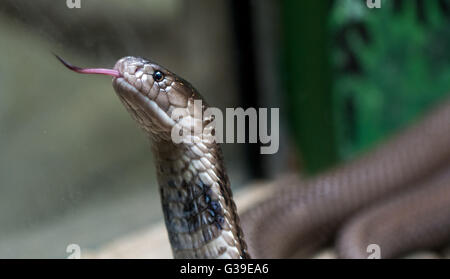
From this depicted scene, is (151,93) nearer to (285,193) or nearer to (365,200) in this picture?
(285,193)

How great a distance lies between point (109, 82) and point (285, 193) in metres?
1.12

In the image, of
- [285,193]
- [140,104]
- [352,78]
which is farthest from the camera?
[352,78]

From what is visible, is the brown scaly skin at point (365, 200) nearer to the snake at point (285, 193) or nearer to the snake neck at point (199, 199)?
the snake at point (285, 193)

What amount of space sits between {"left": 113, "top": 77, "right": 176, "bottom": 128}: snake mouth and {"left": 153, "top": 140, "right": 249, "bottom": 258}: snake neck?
2.0 inches

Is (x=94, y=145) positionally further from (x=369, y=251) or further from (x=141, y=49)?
(x=369, y=251)

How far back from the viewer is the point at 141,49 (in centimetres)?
110

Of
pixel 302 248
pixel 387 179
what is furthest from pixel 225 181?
pixel 387 179

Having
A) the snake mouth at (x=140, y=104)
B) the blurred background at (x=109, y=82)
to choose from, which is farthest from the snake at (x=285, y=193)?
the blurred background at (x=109, y=82)

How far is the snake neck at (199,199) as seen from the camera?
0.92 metres

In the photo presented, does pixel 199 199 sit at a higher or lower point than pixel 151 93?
lower

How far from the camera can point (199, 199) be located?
36.3 inches

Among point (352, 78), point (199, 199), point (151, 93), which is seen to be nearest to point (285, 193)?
point (352, 78)

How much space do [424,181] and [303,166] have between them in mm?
585

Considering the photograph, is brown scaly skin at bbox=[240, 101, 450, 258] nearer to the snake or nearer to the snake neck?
the snake
